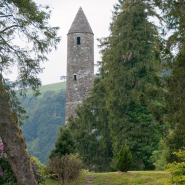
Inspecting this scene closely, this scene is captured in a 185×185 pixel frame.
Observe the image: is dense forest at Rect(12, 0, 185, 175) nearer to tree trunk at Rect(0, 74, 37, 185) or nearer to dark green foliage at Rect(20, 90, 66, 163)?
tree trunk at Rect(0, 74, 37, 185)

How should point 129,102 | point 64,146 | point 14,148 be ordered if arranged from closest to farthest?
point 14,148, point 64,146, point 129,102

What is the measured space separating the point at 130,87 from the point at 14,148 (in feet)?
42.5

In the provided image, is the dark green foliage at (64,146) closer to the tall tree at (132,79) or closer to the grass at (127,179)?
the grass at (127,179)

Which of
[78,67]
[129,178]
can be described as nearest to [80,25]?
[78,67]

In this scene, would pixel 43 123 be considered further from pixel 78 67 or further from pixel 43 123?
pixel 78 67

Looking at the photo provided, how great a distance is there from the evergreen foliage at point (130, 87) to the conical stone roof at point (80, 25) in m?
5.70

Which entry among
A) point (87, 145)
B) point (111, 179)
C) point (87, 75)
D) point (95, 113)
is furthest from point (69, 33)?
point (111, 179)

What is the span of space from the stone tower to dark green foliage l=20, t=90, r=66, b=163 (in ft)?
121

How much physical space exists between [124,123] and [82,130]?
17.6 ft

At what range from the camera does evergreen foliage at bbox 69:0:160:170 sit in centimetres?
2203

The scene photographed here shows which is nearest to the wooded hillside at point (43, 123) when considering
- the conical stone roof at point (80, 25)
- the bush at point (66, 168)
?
the conical stone roof at point (80, 25)

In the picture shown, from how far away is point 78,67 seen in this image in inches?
1177

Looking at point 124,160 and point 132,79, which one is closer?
point 124,160

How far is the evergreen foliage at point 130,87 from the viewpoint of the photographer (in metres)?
22.0
